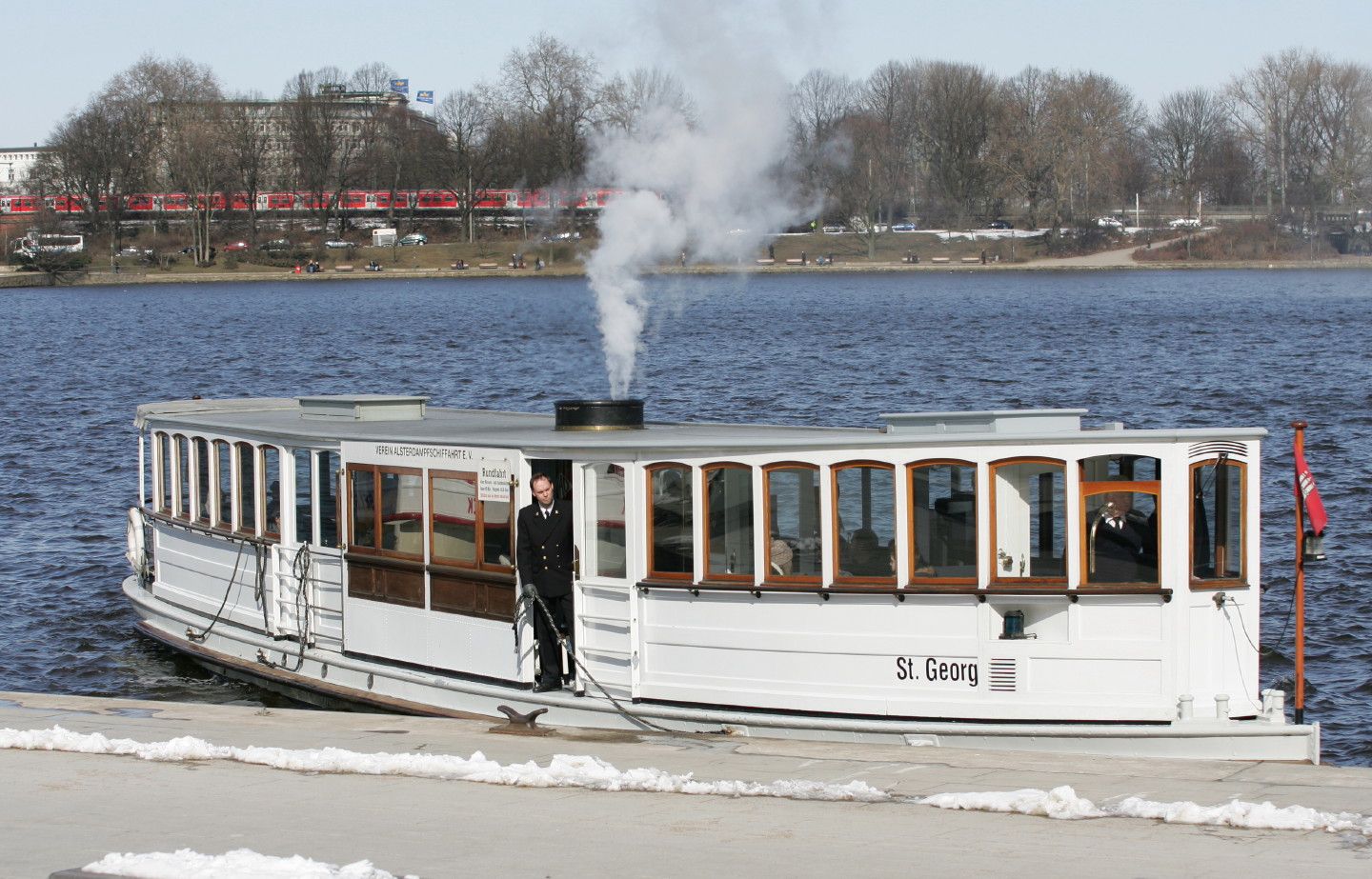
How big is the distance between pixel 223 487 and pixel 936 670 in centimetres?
952

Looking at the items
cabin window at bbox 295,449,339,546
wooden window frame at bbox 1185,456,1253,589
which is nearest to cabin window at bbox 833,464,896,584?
wooden window frame at bbox 1185,456,1253,589

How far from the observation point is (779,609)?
13.1m

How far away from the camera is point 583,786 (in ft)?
36.3

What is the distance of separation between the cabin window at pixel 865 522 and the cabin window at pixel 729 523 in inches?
32.8

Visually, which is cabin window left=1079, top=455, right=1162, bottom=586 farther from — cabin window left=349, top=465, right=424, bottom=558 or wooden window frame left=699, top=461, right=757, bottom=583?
cabin window left=349, top=465, right=424, bottom=558

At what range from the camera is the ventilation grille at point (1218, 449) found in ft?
40.2

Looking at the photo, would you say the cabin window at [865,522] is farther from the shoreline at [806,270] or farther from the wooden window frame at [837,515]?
the shoreline at [806,270]

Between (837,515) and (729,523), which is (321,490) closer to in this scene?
(729,523)

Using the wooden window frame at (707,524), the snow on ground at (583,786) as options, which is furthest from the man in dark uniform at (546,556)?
the snow on ground at (583,786)

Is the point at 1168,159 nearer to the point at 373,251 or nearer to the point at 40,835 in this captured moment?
the point at 373,251

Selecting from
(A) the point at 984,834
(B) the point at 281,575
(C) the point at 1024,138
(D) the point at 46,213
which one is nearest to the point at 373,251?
(D) the point at 46,213

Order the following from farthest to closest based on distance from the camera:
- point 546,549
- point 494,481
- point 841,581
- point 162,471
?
point 162,471 < point 494,481 < point 546,549 < point 841,581

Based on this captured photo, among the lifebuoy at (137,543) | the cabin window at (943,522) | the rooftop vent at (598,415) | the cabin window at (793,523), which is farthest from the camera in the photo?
the lifebuoy at (137,543)

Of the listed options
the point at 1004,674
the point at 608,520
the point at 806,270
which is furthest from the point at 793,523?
the point at 806,270
